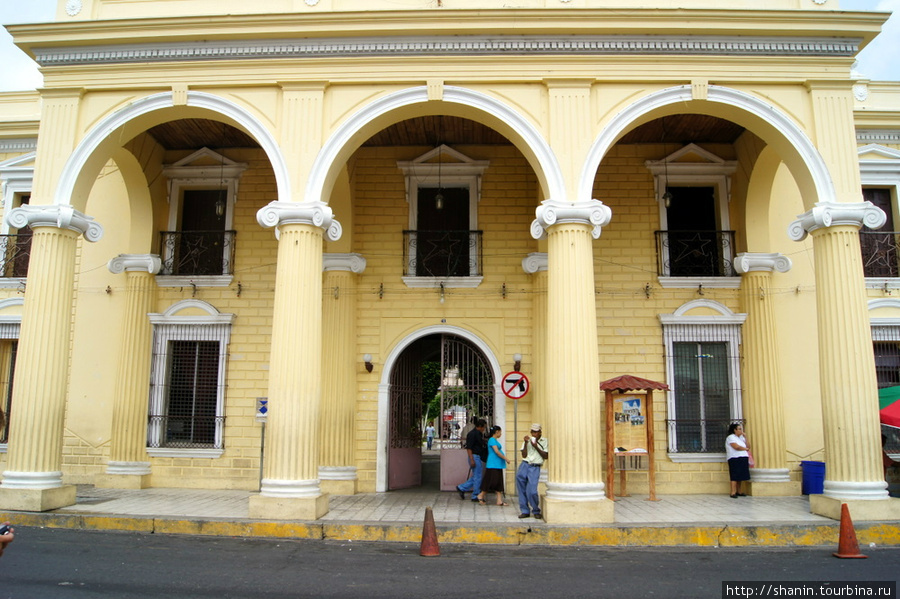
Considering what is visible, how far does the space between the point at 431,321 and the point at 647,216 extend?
4.67 meters

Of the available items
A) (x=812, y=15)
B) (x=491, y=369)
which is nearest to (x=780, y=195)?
(x=812, y=15)

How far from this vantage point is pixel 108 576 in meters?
7.22

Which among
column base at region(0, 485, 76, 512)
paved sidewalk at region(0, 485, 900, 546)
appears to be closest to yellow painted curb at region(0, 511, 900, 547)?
paved sidewalk at region(0, 485, 900, 546)

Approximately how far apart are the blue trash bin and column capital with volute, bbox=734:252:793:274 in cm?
355

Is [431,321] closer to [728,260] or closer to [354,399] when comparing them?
[354,399]

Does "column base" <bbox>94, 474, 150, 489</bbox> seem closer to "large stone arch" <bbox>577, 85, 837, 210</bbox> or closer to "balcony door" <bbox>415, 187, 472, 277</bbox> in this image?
"balcony door" <bbox>415, 187, 472, 277</bbox>

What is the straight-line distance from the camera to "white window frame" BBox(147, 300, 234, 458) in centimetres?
1327

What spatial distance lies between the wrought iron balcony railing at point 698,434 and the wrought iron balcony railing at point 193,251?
922 cm

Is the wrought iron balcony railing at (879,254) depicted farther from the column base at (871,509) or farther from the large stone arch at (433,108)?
the large stone arch at (433,108)

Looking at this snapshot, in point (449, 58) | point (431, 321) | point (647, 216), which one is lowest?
point (431, 321)

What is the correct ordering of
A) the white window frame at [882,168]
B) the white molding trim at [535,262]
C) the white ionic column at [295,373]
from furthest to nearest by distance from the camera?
the white window frame at [882,168] < the white molding trim at [535,262] < the white ionic column at [295,373]

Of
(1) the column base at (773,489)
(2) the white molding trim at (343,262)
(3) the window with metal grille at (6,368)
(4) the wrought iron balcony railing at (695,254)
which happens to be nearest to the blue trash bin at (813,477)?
(1) the column base at (773,489)

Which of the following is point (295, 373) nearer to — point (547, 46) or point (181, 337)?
→ point (181, 337)

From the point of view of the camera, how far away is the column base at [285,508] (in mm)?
9633
